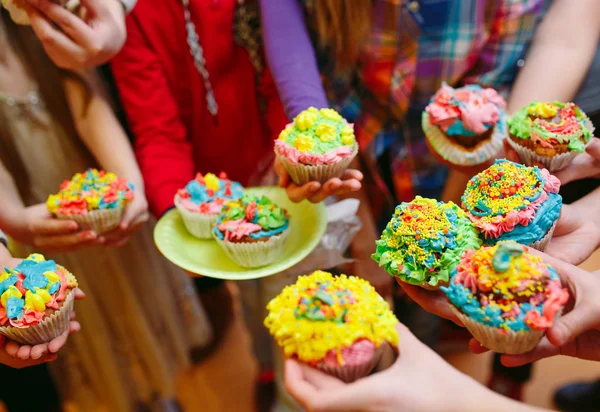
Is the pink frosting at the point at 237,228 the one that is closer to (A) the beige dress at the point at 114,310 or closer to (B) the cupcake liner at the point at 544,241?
(A) the beige dress at the point at 114,310

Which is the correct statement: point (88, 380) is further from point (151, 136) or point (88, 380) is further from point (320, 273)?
point (320, 273)

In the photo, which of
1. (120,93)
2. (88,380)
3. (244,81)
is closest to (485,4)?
(244,81)

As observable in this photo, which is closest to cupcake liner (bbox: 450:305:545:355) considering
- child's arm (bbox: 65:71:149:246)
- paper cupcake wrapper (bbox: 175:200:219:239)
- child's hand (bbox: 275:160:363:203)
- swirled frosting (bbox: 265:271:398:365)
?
swirled frosting (bbox: 265:271:398:365)

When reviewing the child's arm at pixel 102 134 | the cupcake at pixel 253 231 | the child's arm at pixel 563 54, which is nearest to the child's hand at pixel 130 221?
the child's arm at pixel 102 134

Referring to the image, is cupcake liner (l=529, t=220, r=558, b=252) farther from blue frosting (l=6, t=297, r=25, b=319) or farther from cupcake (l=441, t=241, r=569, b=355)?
blue frosting (l=6, t=297, r=25, b=319)

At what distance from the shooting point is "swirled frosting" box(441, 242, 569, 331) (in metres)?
0.81

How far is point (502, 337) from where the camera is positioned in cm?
85

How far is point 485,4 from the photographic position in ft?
4.50

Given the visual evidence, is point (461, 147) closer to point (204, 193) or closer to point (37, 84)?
point (204, 193)

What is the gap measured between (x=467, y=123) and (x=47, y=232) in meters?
1.08

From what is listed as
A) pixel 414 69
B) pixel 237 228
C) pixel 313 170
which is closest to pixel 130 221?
pixel 237 228

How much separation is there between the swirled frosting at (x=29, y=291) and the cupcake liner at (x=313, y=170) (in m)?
0.56

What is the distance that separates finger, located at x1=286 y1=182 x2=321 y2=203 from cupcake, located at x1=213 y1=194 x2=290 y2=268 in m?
0.06

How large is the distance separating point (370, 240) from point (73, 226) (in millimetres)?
741
